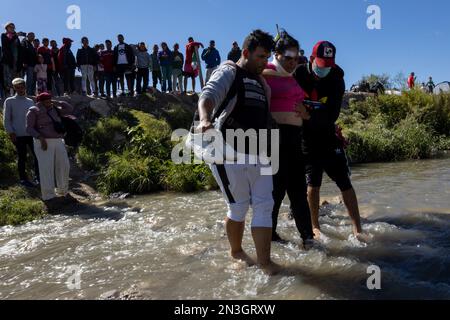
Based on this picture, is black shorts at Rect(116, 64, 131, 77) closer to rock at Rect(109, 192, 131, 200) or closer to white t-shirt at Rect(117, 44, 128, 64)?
white t-shirt at Rect(117, 44, 128, 64)

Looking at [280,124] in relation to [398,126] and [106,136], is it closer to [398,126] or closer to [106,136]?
[106,136]

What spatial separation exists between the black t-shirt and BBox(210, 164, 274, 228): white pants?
1.02 m

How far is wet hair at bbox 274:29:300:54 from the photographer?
385 cm

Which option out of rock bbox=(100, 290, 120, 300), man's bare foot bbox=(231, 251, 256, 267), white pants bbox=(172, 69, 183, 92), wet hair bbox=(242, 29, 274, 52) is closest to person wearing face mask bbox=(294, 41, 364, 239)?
wet hair bbox=(242, 29, 274, 52)

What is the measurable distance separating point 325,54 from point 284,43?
0.48 m

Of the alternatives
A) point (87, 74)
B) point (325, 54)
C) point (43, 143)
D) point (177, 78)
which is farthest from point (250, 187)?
point (177, 78)

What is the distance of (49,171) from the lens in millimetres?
7152

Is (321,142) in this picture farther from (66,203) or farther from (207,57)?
(207,57)

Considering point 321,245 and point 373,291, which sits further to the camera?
point 321,245

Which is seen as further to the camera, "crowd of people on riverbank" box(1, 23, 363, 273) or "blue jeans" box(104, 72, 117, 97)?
"blue jeans" box(104, 72, 117, 97)

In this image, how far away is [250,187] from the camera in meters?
3.59

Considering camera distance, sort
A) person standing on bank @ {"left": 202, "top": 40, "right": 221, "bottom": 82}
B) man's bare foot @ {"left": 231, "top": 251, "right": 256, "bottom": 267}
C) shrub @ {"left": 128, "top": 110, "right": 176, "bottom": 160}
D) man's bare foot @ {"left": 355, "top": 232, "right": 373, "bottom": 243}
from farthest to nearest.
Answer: person standing on bank @ {"left": 202, "top": 40, "right": 221, "bottom": 82}, shrub @ {"left": 128, "top": 110, "right": 176, "bottom": 160}, man's bare foot @ {"left": 355, "top": 232, "right": 373, "bottom": 243}, man's bare foot @ {"left": 231, "top": 251, "right": 256, "bottom": 267}
